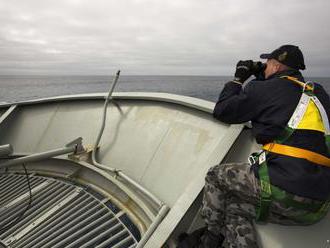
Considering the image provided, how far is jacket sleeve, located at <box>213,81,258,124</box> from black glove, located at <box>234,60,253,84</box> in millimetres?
104

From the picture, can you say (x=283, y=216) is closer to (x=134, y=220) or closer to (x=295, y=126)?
(x=295, y=126)

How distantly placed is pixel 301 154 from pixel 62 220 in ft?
8.71

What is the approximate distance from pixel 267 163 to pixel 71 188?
2.78 metres

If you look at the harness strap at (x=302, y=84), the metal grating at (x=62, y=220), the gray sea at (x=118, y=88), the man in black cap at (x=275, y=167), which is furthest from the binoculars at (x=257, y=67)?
the gray sea at (x=118, y=88)

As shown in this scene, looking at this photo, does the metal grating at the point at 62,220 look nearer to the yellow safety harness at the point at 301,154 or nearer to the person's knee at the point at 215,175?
the person's knee at the point at 215,175

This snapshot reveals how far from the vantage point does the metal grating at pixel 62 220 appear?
2.98 m

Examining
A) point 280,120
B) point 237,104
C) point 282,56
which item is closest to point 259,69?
point 282,56

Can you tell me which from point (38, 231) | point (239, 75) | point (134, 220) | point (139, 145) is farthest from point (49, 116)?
point (239, 75)

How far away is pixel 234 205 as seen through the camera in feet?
7.37

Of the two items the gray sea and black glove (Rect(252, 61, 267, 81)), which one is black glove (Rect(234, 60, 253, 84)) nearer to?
black glove (Rect(252, 61, 267, 81))

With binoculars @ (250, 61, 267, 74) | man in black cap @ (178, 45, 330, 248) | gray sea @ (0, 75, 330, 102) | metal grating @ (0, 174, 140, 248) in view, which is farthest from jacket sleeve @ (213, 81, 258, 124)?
gray sea @ (0, 75, 330, 102)

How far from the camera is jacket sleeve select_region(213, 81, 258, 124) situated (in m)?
2.40

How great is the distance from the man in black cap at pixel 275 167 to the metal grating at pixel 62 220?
1.07m

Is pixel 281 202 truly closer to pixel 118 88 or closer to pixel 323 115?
pixel 323 115
